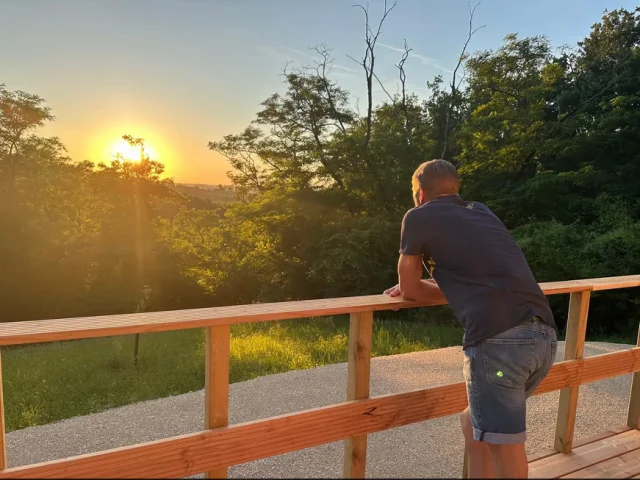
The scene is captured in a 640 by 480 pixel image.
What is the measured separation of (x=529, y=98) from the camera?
49.5ft

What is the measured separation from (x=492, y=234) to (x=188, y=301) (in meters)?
18.6

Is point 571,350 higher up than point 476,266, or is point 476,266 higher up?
point 476,266

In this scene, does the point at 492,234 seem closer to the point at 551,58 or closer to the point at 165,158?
the point at 551,58

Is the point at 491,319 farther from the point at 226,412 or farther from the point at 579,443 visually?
the point at 579,443

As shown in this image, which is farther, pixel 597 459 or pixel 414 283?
pixel 597 459

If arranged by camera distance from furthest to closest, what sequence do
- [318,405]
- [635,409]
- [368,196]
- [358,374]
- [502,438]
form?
1. [368,196]
2. [318,405]
3. [635,409]
4. [358,374]
5. [502,438]

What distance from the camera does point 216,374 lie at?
1.55 m

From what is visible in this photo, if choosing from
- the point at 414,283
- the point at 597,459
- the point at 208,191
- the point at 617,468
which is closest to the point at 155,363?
the point at 597,459

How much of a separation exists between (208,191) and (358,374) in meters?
22.1

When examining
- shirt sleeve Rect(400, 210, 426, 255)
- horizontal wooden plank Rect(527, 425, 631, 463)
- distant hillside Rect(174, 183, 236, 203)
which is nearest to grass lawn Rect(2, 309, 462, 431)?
horizontal wooden plank Rect(527, 425, 631, 463)

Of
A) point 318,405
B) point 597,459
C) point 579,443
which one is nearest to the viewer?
point 597,459

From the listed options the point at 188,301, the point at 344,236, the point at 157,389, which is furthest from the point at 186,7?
the point at 157,389

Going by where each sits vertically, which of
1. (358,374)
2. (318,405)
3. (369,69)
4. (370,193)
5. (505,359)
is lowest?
(318,405)

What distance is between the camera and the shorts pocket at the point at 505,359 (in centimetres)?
162
